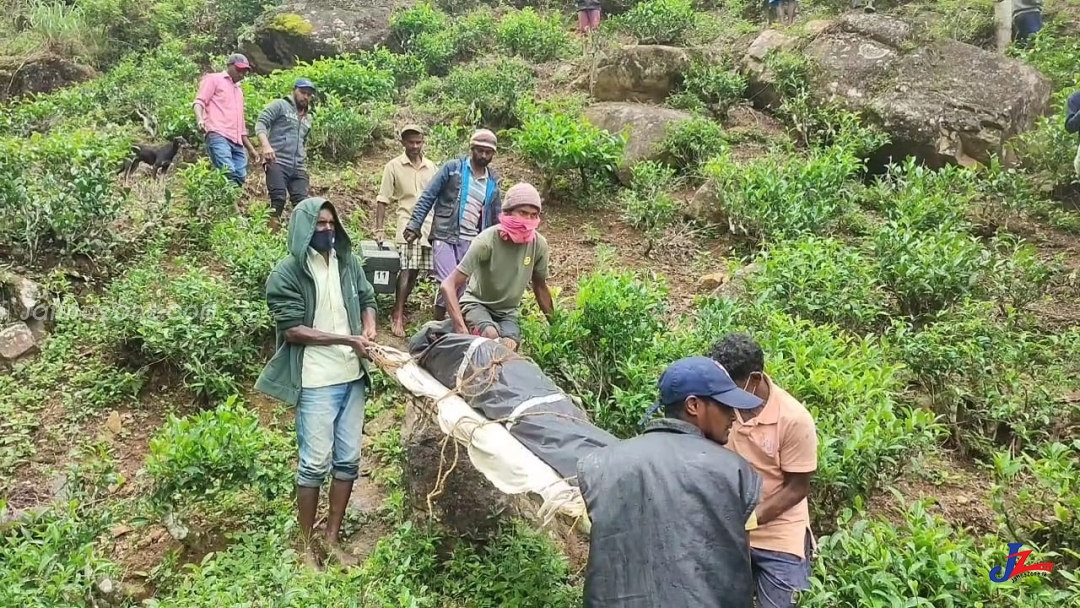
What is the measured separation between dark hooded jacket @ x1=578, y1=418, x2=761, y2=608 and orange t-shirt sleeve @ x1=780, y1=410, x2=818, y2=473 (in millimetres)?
443

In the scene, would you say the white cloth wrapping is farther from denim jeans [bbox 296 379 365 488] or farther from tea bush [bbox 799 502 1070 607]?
tea bush [bbox 799 502 1070 607]

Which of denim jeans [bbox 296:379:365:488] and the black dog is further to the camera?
the black dog

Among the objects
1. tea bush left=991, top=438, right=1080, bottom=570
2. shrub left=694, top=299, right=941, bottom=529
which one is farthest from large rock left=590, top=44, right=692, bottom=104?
tea bush left=991, top=438, right=1080, bottom=570

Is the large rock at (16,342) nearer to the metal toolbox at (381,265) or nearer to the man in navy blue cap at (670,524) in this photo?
the metal toolbox at (381,265)

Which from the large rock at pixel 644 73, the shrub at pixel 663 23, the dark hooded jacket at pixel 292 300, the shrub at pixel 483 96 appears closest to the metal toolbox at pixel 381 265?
the dark hooded jacket at pixel 292 300

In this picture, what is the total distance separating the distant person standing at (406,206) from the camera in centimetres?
564

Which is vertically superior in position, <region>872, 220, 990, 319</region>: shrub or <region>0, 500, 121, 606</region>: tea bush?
<region>872, 220, 990, 319</region>: shrub

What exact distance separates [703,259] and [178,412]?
4513mm

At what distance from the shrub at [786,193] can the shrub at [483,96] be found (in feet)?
11.9

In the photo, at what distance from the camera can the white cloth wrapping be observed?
242 cm

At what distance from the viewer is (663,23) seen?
11.3 metres

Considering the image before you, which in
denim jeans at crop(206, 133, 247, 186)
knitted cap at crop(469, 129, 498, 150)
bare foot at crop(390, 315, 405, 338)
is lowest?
bare foot at crop(390, 315, 405, 338)

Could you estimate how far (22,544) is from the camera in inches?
123

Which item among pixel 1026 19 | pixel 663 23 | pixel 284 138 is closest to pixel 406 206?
pixel 284 138
